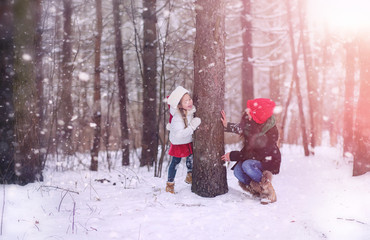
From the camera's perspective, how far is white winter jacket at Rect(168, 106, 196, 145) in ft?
14.0

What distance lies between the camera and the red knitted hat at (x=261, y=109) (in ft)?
13.2

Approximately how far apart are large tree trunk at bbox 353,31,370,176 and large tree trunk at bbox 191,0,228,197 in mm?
2754

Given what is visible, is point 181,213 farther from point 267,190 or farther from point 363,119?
point 363,119

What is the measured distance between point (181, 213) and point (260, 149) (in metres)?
1.47

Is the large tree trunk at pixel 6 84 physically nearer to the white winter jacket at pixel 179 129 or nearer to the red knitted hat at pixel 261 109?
the white winter jacket at pixel 179 129

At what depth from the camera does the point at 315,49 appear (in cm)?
1381

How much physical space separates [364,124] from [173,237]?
166 inches

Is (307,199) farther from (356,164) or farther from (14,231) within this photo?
(14,231)

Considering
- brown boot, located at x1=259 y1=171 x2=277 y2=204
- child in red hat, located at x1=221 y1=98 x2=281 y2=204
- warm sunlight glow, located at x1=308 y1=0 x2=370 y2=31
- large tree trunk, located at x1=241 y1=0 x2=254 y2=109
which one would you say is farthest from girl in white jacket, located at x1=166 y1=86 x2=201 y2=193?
large tree trunk, located at x1=241 y1=0 x2=254 y2=109

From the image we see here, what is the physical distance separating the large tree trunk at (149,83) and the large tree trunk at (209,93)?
11.6 feet

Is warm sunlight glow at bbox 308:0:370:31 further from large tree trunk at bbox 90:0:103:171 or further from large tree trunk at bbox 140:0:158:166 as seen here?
large tree trunk at bbox 90:0:103:171

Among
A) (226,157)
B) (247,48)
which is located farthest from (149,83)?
(247,48)

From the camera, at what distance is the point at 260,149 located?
415cm

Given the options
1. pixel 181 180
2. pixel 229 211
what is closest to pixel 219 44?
pixel 229 211
